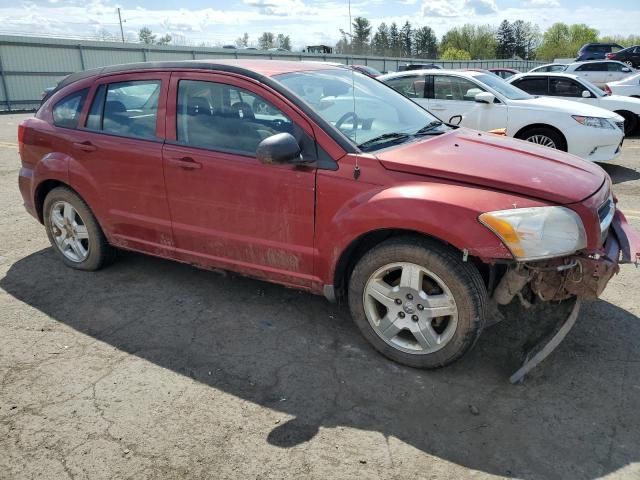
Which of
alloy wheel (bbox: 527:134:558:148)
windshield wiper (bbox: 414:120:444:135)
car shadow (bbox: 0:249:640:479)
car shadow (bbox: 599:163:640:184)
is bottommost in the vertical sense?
car shadow (bbox: 599:163:640:184)

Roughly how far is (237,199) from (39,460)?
1.84 metres

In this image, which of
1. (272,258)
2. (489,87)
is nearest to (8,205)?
(272,258)

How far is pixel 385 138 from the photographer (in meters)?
3.53

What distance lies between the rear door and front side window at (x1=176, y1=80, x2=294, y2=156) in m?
0.21

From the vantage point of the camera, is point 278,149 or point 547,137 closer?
point 278,149

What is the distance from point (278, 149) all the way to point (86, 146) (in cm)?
201

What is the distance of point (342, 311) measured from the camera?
3.98 metres

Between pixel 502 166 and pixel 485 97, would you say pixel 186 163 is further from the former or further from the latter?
pixel 485 97

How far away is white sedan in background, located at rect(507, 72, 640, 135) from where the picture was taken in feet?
34.3

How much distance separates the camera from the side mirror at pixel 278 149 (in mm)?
3121

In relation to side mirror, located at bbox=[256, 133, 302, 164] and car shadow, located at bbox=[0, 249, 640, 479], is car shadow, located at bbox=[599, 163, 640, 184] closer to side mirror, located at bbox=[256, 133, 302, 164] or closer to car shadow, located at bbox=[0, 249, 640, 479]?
car shadow, located at bbox=[0, 249, 640, 479]

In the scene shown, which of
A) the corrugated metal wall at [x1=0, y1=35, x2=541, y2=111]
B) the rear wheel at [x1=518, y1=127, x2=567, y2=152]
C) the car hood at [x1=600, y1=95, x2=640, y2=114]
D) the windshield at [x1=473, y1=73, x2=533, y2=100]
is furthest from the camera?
the corrugated metal wall at [x1=0, y1=35, x2=541, y2=111]

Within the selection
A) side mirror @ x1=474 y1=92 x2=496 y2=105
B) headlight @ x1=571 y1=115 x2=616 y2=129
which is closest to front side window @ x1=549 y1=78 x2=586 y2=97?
headlight @ x1=571 y1=115 x2=616 y2=129

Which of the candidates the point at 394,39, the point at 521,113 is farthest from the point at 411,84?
the point at 394,39
